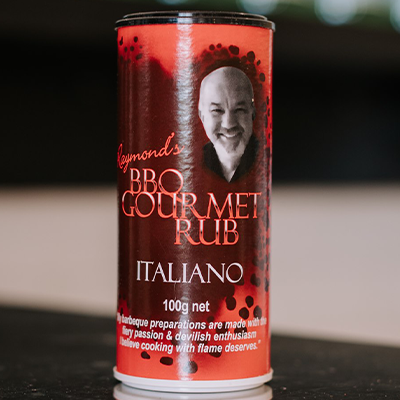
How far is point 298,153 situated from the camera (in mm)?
6945

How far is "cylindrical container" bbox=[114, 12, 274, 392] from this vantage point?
3.17ft

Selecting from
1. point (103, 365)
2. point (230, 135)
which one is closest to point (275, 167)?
point (103, 365)

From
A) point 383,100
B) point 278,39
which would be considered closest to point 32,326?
point 278,39

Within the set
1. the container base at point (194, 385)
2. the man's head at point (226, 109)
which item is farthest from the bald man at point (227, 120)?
the container base at point (194, 385)

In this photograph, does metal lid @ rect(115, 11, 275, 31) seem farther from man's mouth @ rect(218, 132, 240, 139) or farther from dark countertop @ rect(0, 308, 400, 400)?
dark countertop @ rect(0, 308, 400, 400)

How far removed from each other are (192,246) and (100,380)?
25cm

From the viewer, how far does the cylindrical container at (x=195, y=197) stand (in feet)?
3.17

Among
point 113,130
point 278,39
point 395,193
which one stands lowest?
point 395,193

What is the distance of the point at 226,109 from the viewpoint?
970mm

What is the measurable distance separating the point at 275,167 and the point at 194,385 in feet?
19.3

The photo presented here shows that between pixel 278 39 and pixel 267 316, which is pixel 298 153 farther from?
pixel 267 316

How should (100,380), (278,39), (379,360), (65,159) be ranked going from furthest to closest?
(278,39) → (65,159) → (379,360) → (100,380)

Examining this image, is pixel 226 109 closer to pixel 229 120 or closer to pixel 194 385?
pixel 229 120

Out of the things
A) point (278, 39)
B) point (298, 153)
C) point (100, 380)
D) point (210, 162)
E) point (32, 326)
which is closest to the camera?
point (210, 162)
